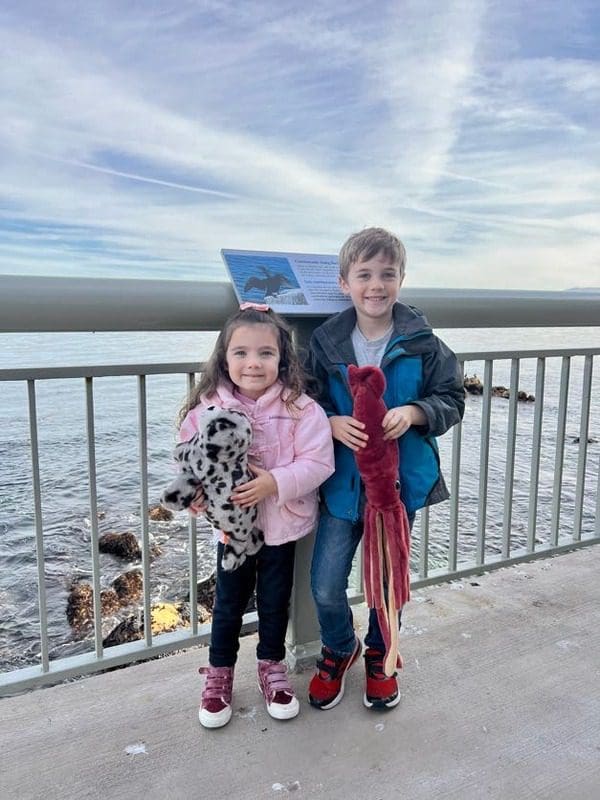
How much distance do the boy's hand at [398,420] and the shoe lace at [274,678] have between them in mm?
875

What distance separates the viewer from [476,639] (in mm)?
2461

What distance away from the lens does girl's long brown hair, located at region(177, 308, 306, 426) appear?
1845mm

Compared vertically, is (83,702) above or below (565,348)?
below

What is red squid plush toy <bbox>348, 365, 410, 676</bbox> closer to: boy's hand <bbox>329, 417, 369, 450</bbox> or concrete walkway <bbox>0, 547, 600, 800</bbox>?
boy's hand <bbox>329, 417, 369, 450</bbox>

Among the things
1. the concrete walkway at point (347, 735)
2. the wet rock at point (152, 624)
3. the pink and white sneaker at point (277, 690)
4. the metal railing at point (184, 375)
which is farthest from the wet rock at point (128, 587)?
the pink and white sneaker at point (277, 690)

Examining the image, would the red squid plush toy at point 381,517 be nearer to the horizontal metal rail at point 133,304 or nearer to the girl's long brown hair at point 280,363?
the girl's long brown hair at point 280,363

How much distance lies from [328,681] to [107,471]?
2.71m

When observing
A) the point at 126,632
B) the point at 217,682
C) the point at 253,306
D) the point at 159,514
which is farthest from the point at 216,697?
the point at 159,514

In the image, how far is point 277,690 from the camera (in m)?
2.00

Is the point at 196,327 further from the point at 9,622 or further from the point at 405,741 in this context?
the point at 9,622

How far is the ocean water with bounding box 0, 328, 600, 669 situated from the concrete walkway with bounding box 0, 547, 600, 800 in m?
0.87

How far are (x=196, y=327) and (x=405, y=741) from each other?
1401mm

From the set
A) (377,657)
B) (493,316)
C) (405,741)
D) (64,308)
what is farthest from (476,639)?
(64,308)

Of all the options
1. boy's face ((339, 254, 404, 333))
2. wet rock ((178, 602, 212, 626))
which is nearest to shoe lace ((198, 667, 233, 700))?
boy's face ((339, 254, 404, 333))
